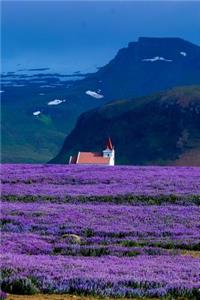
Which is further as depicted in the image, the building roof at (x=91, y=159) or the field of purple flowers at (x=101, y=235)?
the building roof at (x=91, y=159)

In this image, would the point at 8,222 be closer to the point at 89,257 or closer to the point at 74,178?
the point at 89,257

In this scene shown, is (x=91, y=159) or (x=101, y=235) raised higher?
(x=101, y=235)

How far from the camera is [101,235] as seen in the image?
84.6 feet

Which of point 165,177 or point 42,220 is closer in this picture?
point 42,220

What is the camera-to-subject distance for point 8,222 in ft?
92.4

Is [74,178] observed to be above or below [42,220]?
below

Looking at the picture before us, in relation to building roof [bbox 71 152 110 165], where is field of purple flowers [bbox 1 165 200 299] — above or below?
above

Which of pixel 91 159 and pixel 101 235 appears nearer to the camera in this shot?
pixel 101 235

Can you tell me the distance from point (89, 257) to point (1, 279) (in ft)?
18.2

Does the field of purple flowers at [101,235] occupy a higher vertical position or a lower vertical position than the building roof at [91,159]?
higher

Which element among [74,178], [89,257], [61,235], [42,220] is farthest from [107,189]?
[89,257]

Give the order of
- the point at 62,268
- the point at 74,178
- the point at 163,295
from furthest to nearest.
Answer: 1. the point at 74,178
2. the point at 62,268
3. the point at 163,295

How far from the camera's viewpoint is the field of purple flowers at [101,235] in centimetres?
1506

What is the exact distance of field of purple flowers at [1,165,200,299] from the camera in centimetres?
1506
